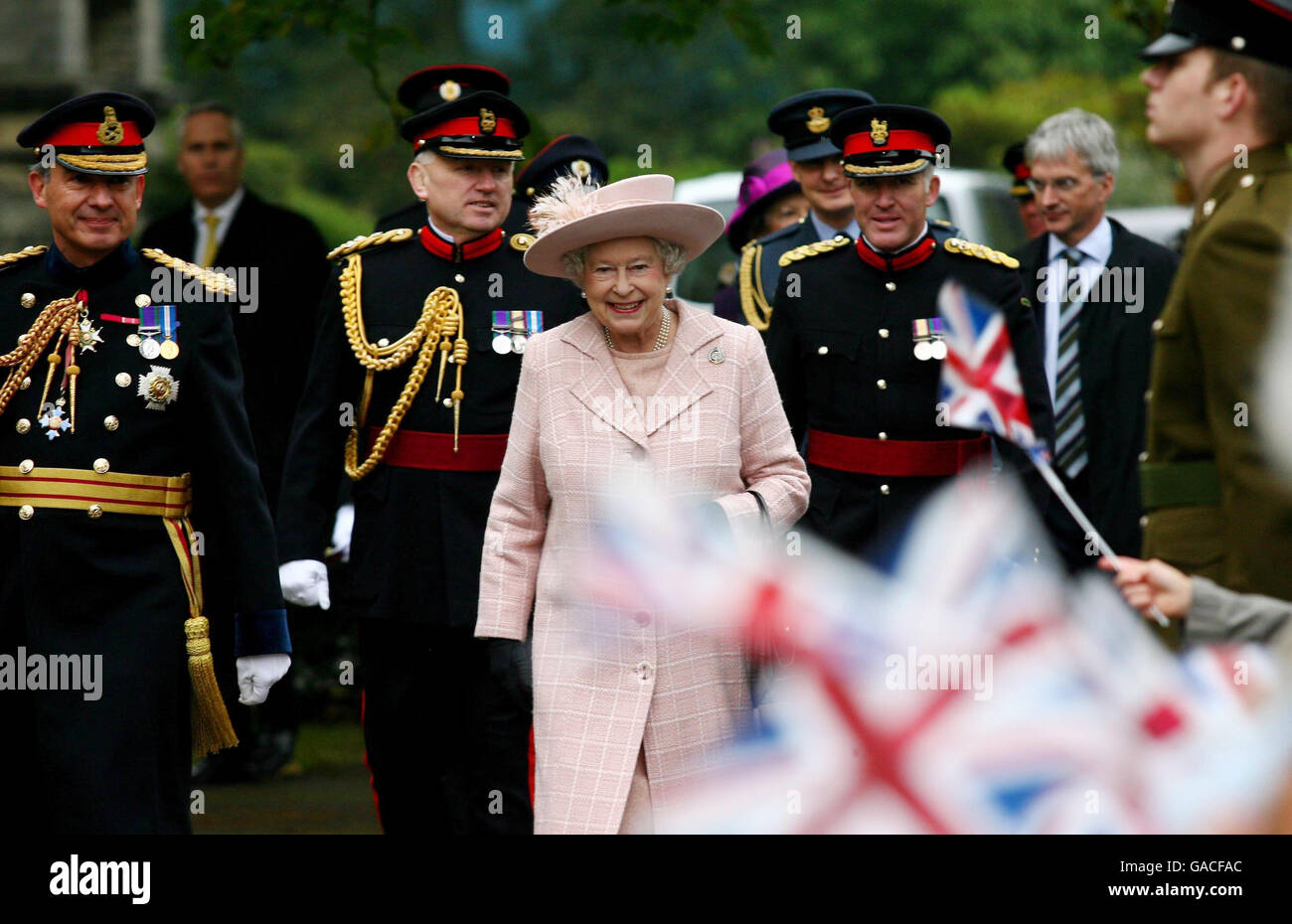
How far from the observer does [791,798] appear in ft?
18.7

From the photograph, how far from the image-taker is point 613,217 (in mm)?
5758

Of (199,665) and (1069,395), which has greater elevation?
(1069,395)

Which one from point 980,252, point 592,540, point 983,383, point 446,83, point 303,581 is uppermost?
point 446,83

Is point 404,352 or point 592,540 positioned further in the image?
point 404,352

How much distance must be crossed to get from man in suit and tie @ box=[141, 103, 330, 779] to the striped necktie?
275 centimetres

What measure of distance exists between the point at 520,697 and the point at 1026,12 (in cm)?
3170

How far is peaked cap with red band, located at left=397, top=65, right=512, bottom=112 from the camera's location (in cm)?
733

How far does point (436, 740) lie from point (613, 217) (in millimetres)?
1934

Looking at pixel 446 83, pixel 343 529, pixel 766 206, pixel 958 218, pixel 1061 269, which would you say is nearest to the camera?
pixel 446 83

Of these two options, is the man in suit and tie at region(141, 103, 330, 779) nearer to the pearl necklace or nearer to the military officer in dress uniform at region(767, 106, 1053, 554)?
the military officer in dress uniform at region(767, 106, 1053, 554)

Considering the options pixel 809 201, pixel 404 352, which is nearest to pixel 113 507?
pixel 404 352

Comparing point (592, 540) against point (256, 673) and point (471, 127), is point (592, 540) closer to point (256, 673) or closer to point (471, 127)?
point (256, 673)

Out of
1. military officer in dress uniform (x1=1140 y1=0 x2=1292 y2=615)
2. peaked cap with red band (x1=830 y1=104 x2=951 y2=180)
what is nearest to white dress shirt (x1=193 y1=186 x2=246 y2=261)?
peaked cap with red band (x1=830 y1=104 x2=951 y2=180)
